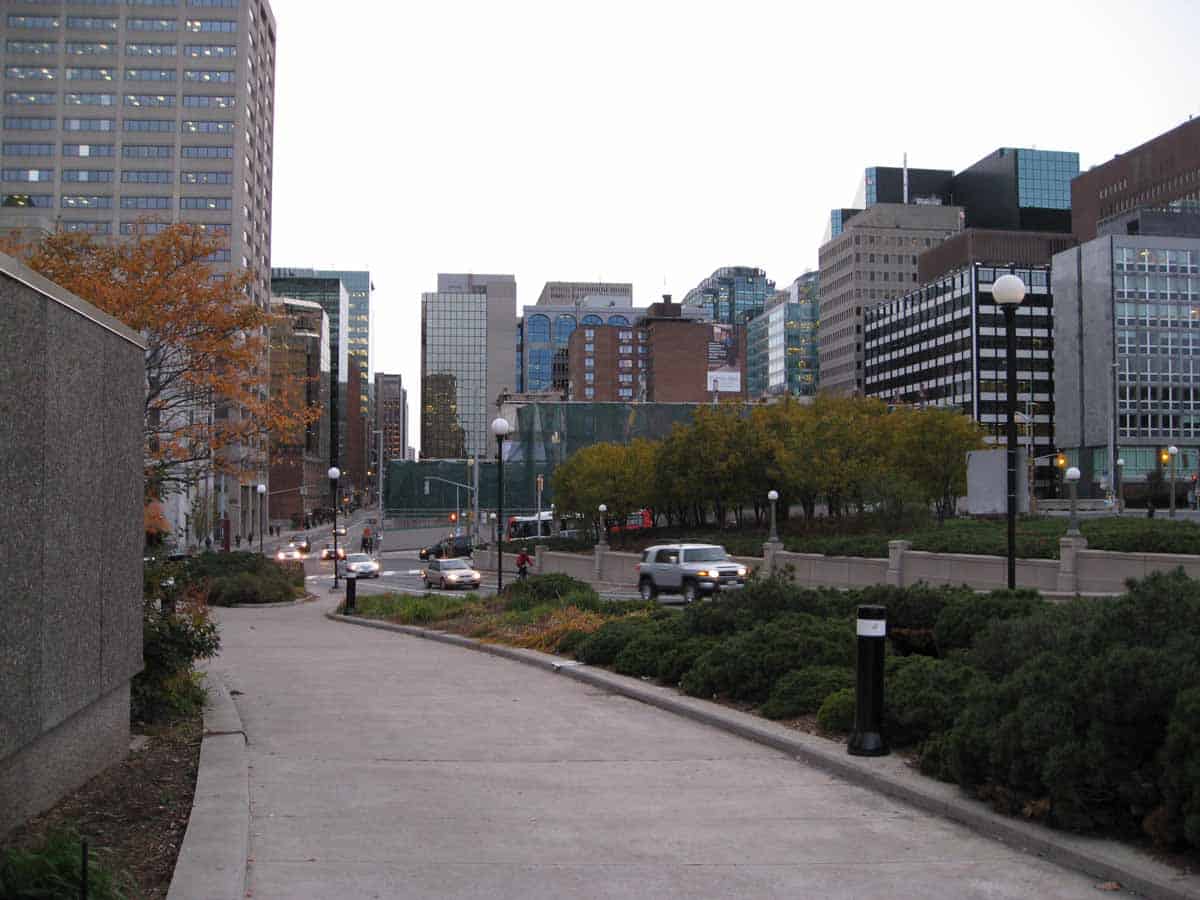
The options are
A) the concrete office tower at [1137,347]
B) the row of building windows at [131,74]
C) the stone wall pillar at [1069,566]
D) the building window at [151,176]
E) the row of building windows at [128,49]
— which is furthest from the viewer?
the concrete office tower at [1137,347]

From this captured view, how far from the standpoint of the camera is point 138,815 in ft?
21.9

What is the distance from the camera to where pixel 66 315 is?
6.62 metres

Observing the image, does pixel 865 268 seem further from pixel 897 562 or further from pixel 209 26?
pixel 897 562

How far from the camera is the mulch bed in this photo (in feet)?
18.5

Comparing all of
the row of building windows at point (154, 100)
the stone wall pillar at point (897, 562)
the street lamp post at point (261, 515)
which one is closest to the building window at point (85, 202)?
the row of building windows at point (154, 100)

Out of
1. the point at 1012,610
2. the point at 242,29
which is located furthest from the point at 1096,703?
the point at 242,29

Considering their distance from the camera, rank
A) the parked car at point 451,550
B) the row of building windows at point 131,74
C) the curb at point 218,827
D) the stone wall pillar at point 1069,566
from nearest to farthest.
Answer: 1. the curb at point 218,827
2. the stone wall pillar at point 1069,566
3. the parked car at point 451,550
4. the row of building windows at point 131,74

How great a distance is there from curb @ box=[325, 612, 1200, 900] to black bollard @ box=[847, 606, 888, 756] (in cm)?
12

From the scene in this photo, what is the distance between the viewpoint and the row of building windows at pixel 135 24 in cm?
10688

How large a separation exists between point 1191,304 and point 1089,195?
1504 inches

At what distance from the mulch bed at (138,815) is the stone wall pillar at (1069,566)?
88.1 ft

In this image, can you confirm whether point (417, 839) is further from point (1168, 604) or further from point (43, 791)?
point (1168, 604)

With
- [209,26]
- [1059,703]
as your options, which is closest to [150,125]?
[209,26]

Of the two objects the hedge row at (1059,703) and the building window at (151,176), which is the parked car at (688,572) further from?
the building window at (151,176)
